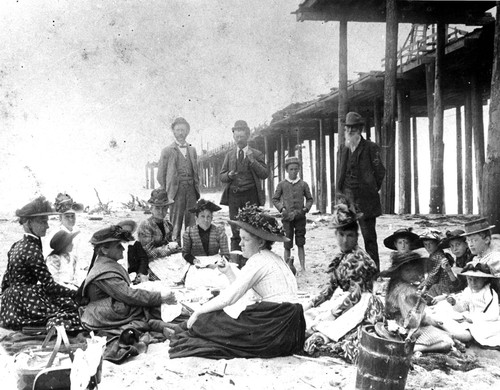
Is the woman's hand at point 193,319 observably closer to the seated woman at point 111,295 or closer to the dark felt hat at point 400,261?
the seated woman at point 111,295

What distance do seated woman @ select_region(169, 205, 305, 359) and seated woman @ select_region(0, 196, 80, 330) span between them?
1248 millimetres

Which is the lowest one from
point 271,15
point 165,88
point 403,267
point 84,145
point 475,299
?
point 475,299

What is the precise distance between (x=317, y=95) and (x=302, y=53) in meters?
6.62

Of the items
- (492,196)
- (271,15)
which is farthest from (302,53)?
(492,196)

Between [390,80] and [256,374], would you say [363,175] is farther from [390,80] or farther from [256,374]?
[390,80]

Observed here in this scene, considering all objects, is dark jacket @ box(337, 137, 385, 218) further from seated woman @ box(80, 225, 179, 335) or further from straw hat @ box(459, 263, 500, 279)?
seated woman @ box(80, 225, 179, 335)

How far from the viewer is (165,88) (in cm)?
1080

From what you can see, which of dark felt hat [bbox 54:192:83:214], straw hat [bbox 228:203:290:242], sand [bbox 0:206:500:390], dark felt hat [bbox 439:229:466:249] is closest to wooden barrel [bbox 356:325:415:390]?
sand [bbox 0:206:500:390]

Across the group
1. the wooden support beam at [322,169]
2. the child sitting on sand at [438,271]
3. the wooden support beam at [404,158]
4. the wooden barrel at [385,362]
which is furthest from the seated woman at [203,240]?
the wooden support beam at [322,169]

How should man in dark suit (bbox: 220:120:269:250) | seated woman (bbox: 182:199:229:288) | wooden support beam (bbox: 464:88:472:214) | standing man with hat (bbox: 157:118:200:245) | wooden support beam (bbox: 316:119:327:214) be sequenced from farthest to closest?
wooden support beam (bbox: 316:119:327:214)
wooden support beam (bbox: 464:88:472:214)
standing man with hat (bbox: 157:118:200:245)
man in dark suit (bbox: 220:120:269:250)
seated woman (bbox: 182:199:229:288)

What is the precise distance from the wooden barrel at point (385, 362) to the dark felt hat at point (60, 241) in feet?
13.4

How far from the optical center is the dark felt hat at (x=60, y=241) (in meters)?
5.86

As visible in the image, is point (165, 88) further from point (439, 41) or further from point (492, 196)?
point (439, 41)

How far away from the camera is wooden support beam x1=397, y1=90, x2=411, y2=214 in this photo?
15.6 metres
